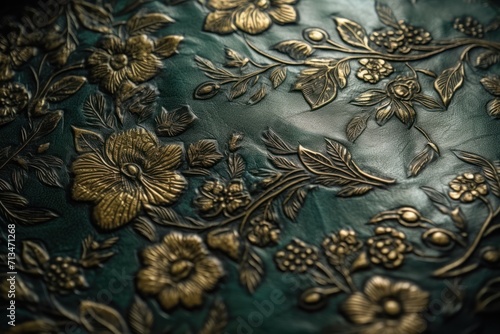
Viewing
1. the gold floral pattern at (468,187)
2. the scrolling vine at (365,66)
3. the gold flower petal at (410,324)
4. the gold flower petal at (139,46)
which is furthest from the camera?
the gold flower petal at (139,46)

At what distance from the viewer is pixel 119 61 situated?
38.7 inches

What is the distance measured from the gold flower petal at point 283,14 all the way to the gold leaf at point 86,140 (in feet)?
1.40

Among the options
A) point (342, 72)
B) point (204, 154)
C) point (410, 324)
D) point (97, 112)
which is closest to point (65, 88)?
point (97, 112)

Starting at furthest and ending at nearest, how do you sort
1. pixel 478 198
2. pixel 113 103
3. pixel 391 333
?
pixel 113 103 < pixel 478 198 < pixel 391 333

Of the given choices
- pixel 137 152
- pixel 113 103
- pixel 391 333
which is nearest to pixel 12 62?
pixel 113 103

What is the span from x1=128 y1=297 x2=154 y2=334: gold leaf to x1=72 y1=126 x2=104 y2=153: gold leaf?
29 centimetres

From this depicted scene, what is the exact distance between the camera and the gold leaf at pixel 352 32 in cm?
97

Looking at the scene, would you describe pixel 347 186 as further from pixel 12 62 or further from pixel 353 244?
pixel 12 62

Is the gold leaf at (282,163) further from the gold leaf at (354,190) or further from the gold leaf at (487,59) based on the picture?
the gold leaf at (487,59)

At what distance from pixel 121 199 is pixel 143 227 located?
0.22 feet

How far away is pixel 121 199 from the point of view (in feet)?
2.72

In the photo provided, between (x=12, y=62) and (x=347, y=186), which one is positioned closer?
(x=347, y=186)

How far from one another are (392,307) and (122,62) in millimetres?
674

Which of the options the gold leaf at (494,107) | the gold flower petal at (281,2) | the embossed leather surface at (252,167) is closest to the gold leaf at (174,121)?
the embossed leather surface at (252,167)
